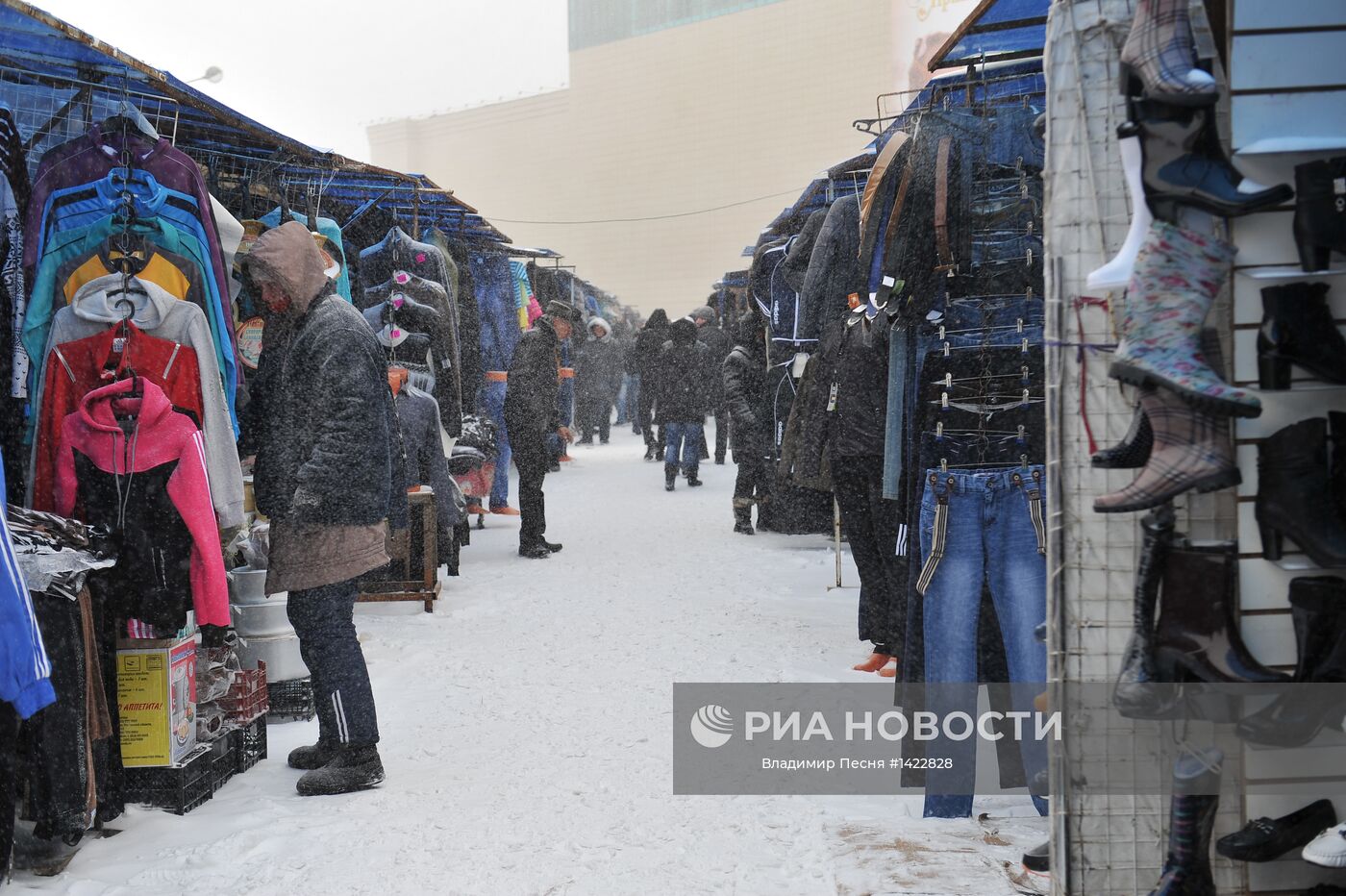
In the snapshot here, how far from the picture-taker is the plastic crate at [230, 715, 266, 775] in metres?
3.92

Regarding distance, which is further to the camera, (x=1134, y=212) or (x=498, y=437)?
(x=498, y=437)

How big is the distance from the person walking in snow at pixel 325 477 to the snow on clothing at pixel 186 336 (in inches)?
5.6

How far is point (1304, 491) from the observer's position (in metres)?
1.59

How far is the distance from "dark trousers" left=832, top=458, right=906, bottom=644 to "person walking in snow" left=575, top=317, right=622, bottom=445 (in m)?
12.4

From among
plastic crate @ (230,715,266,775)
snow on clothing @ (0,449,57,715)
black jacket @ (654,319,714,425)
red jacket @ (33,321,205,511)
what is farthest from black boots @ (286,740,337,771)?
black jacket @ (654,319,714,425)

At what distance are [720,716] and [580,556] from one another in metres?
4.10

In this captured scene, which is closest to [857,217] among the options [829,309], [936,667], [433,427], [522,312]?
[829,309]

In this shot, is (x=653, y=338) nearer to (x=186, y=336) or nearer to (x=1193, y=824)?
(x=186, y=336)

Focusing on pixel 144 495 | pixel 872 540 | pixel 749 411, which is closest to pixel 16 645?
pixel 144 495

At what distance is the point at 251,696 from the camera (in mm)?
3973

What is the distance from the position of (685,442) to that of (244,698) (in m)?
9.09

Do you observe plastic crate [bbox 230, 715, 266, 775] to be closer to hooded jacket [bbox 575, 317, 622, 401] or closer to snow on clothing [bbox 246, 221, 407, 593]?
snow on clothing [bbox 246, 221, 407, 593]

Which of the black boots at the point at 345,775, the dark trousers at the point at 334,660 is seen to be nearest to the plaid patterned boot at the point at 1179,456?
the dark trousers at the point at 334,660

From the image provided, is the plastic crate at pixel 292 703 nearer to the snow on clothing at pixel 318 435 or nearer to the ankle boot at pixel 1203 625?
the snow on clothing at pixel 318 435
